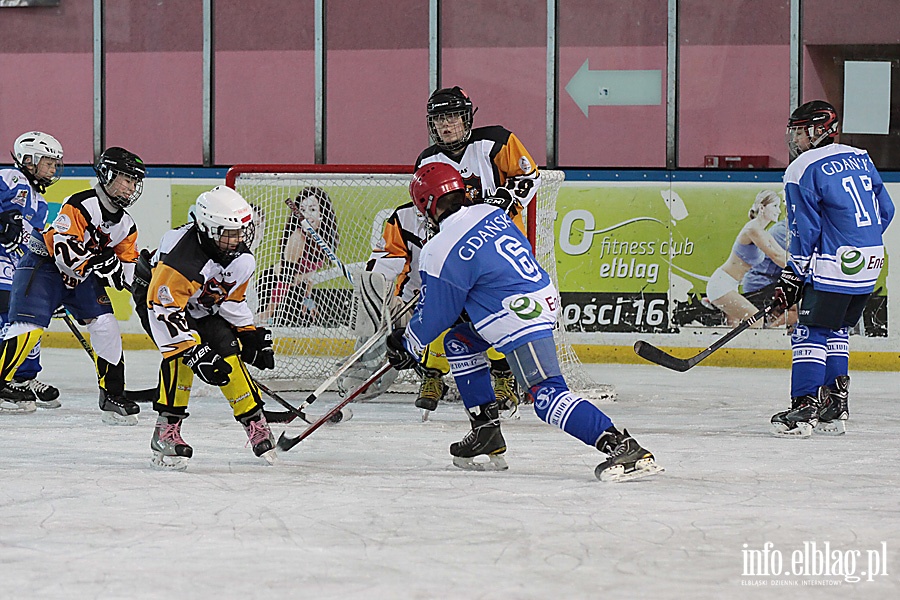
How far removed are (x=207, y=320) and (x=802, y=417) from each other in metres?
2.03

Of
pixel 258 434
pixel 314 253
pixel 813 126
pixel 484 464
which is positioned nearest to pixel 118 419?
pixel 258 434

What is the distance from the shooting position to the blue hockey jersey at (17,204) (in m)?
4.62

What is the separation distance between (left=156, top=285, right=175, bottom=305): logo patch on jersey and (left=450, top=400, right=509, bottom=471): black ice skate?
36.3 inches

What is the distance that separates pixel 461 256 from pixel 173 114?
447 centimetres

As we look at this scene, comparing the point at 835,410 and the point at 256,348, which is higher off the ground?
the point at 256,348

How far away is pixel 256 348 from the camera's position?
349cm

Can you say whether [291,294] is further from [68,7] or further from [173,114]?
[68,7]

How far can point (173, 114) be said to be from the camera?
7.06m

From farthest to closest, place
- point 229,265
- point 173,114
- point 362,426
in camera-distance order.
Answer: point 173,114
point 362,426
point 229,265

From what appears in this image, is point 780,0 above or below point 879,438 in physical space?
above

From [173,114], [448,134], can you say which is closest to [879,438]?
[448,134]

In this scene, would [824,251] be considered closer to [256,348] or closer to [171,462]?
[256,348]

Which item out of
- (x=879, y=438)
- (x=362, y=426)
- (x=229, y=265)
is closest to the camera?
(x=229, y=265)

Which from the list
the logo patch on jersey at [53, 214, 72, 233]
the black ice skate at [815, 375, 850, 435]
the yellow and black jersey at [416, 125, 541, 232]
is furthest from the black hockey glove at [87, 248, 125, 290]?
the black ice skate at [815, 375, 850, 435]
